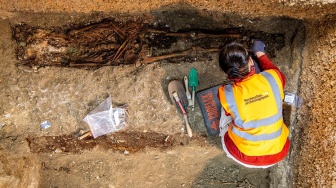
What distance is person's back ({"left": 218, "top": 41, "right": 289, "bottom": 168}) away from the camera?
2.36 metres

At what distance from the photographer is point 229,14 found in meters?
2.88

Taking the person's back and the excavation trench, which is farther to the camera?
the excavation trench

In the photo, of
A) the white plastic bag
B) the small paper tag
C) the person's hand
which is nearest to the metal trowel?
the white plastic bag

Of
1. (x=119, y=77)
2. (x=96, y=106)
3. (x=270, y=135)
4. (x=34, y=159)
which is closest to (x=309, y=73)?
(x=270, y=135)

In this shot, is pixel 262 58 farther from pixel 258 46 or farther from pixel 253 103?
pixel 253 103

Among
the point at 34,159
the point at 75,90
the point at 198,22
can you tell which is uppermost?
the point at 198,22

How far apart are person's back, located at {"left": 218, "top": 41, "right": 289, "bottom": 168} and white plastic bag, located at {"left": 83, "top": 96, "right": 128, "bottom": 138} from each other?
37.2 inches

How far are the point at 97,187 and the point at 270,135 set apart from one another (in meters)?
1.88

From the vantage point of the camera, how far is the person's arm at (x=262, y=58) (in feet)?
8.69

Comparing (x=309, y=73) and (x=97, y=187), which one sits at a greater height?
(x=309, y=73)

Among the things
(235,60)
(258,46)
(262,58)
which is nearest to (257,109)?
(235,60)

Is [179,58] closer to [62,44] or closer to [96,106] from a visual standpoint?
[96,106]

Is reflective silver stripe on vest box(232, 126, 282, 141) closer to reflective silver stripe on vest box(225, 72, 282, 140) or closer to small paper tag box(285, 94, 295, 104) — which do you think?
reflective silver stripe on vest box(225, 72, 282, 140)

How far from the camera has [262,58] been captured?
2.76m
